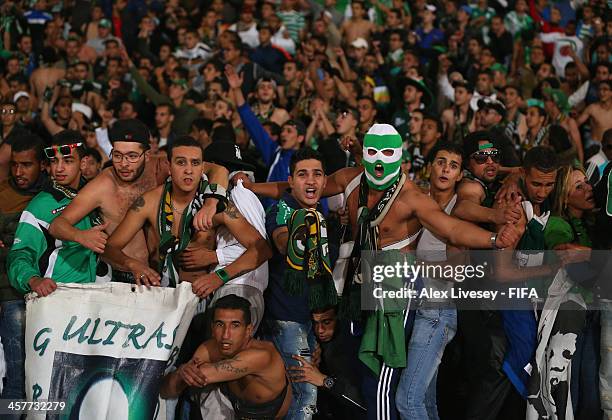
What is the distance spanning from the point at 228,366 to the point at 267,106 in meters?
5.23

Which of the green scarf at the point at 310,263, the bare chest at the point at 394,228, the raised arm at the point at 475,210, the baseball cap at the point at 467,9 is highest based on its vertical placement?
the baseball cap at the point at 467,9

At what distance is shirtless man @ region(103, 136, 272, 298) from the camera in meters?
6.37

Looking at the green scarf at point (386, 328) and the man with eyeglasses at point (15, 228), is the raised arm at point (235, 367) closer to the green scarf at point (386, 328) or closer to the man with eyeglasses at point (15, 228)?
the green scarf at point (386, 328)

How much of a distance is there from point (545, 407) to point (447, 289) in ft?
3.37

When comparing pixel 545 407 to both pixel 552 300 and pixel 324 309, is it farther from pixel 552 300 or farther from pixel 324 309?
pixel 324 309

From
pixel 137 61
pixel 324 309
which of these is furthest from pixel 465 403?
pixel 137 61

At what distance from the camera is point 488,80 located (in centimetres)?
1194

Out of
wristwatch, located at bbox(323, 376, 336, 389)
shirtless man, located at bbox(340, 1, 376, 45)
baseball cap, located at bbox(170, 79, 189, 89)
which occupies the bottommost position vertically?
wristwatch, located at bbox(323, 376, 336, 389)

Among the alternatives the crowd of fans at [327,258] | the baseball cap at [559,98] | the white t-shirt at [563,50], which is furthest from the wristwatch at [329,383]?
the white t-shirt at [563,50]

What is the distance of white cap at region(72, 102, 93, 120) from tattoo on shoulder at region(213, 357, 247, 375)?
254 inches

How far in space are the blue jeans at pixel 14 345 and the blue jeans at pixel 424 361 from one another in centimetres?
254

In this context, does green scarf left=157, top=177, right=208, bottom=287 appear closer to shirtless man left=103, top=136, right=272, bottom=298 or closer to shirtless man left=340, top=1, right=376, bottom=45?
shirtless man left=103, top=136, right=272, bottom=298

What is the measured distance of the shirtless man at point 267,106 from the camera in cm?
1092

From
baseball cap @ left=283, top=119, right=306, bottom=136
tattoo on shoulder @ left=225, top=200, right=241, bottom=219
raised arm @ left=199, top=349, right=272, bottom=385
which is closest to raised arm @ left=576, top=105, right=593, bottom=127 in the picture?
baseball cap @ left=283, top=119, right=306, bottom=136
